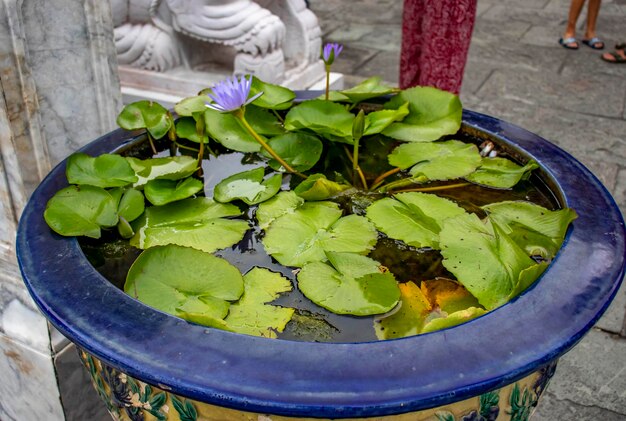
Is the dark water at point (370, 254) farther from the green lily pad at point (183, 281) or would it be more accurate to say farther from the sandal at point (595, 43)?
the sandal at point (595, 43)

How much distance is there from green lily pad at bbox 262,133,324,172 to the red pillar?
0.88 meters

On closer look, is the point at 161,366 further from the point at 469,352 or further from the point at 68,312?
the point at 469,352

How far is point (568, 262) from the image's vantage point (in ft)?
2.42

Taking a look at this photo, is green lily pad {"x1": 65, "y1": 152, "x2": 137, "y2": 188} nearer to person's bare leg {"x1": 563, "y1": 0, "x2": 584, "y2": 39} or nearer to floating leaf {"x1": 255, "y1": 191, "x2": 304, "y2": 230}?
floating leaf {"x1": 255, "y1": 191, "x2": 304, "y2": 230}

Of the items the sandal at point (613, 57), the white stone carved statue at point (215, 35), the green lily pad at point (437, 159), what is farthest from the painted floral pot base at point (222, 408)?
the sandal at point (613, 57)

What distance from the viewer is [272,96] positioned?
3.67 feet

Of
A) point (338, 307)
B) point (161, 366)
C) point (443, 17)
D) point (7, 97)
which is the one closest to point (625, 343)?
point (443, 17)

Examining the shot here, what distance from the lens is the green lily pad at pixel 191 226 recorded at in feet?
2.81

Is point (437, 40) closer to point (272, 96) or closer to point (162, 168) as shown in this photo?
point (272, 96)

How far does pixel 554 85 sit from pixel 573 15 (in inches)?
28.2

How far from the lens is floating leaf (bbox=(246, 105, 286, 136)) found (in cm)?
108

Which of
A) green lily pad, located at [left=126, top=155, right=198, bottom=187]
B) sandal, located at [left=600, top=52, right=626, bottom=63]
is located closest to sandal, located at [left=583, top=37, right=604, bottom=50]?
sandal, located at [left=600, top=52, right=626, bottom=63]

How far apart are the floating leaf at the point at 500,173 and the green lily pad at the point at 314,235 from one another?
23 centimetres

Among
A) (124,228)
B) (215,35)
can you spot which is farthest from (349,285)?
(215,35)
